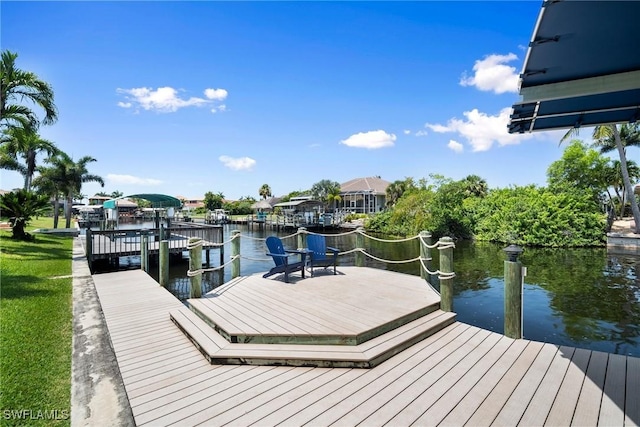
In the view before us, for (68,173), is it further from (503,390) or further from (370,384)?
(503,390)

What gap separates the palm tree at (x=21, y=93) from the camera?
856 centimetres

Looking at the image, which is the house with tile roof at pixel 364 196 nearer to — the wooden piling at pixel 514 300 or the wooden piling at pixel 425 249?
the wooden piling at pixel 425 249

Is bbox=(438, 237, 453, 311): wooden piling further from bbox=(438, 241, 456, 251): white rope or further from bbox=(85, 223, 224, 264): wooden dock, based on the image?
bbox=(85, 223, 224, 264): wooden dock

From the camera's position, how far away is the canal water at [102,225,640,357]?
6.61m

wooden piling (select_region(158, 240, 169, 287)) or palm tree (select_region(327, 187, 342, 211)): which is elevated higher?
palm tree (select_region(327, 187, 342, 211))

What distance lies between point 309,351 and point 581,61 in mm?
3417

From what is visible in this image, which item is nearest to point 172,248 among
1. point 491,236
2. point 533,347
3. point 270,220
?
point 533,347

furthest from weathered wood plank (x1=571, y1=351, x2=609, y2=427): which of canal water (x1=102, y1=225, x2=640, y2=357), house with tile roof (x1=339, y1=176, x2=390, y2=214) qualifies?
house with tile roof (x1=339, y1=176, x2=390, y2=214)

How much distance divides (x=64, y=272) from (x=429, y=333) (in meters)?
9.43

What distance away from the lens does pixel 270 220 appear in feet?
132

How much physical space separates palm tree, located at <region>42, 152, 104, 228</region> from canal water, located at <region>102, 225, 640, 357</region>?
51.6 feet

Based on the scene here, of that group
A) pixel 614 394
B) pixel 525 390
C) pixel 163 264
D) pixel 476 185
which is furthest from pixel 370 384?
pixel 476 185

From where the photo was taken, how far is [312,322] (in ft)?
12.6

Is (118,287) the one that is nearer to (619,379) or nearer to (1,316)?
(1,316)
